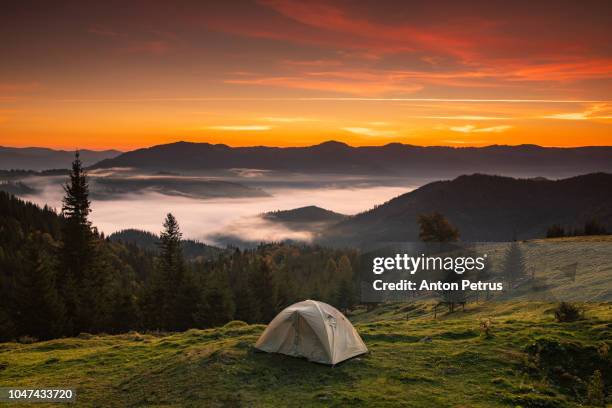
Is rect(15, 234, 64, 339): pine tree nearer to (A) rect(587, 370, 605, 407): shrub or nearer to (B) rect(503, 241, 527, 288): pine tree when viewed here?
(A) rect(587, 370, 605, 407): shrub

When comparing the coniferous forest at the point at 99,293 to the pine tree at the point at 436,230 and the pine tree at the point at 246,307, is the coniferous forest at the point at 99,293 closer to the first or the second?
the pine tree at the point at 246,307

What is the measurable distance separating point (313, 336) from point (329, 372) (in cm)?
205

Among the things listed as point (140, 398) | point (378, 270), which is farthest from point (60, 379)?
point (378, 270)

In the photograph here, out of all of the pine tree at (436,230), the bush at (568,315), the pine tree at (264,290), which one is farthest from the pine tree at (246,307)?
the bush at (568,315)

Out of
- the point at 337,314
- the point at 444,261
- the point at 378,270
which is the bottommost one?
the point at 378,270

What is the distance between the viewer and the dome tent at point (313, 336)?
2258 cm

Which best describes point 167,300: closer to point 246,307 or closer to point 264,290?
point 246,307

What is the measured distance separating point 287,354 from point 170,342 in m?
11.3

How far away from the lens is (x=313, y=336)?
75.0 ft

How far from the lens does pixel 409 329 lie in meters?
32.8

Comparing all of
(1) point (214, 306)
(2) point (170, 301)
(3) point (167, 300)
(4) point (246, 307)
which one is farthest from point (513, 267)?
(3) point (167, 300)

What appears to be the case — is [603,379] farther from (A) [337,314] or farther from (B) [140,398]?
(B) [140,398]

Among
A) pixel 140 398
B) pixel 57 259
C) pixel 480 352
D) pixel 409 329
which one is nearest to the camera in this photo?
pixel 140 398

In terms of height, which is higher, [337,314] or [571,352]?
[337,314]
